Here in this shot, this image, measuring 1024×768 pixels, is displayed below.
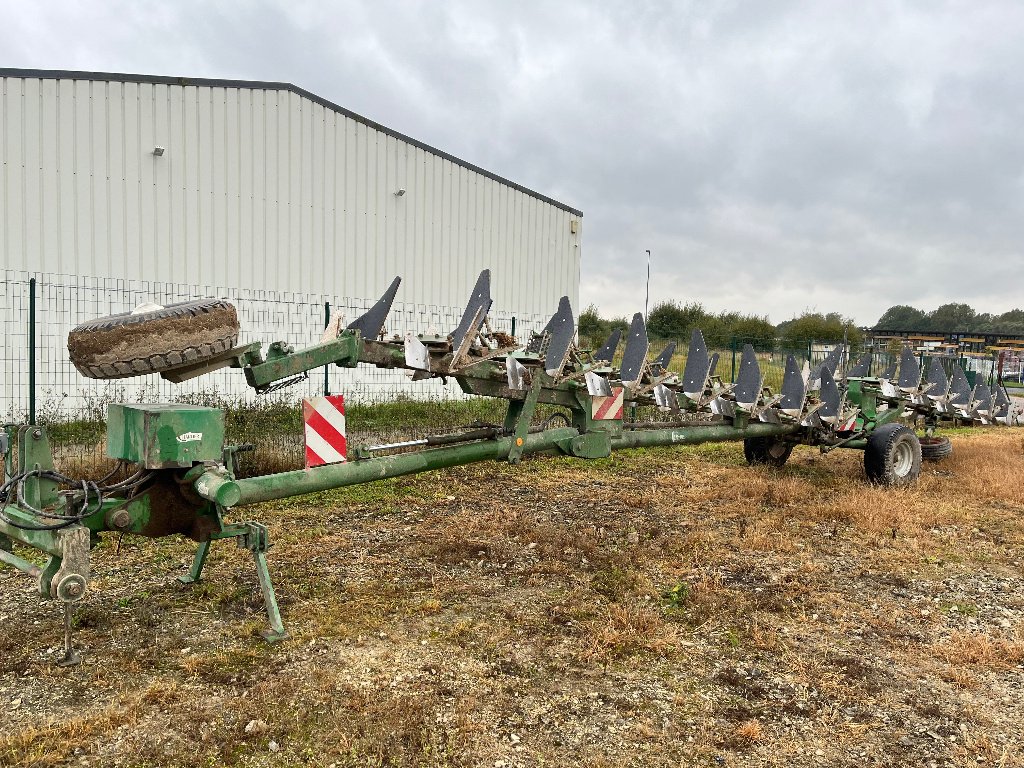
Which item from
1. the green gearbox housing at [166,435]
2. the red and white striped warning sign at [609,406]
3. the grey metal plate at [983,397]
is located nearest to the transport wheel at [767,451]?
the grey metal plate at [983,397]

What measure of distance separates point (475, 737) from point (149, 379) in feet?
29.3

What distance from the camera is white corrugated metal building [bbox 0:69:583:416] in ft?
32.1

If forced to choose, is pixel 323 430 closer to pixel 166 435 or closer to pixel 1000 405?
pixel 166 435

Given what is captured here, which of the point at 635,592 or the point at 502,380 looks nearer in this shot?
the point at 635,592

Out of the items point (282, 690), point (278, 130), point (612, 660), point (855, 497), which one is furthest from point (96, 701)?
point (278, 130)

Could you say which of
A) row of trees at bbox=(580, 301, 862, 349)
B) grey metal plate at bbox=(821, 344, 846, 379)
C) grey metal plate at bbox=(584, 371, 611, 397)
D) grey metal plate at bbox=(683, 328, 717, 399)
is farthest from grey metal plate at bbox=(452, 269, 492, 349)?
row of trees at bbox=(580, 301, 862, 349)

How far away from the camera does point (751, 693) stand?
3.28 m

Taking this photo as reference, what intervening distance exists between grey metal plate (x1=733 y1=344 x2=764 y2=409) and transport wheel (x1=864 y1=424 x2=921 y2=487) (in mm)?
1575

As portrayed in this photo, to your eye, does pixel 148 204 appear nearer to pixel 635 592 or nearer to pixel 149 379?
pixel 149 379

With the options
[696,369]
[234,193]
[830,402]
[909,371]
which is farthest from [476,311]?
[234,193]

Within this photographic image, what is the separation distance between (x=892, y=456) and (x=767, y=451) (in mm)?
1437

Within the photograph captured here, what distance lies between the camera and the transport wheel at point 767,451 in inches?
337

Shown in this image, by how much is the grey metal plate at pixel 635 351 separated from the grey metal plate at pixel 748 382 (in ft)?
5.50

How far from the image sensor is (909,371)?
8469 mm
